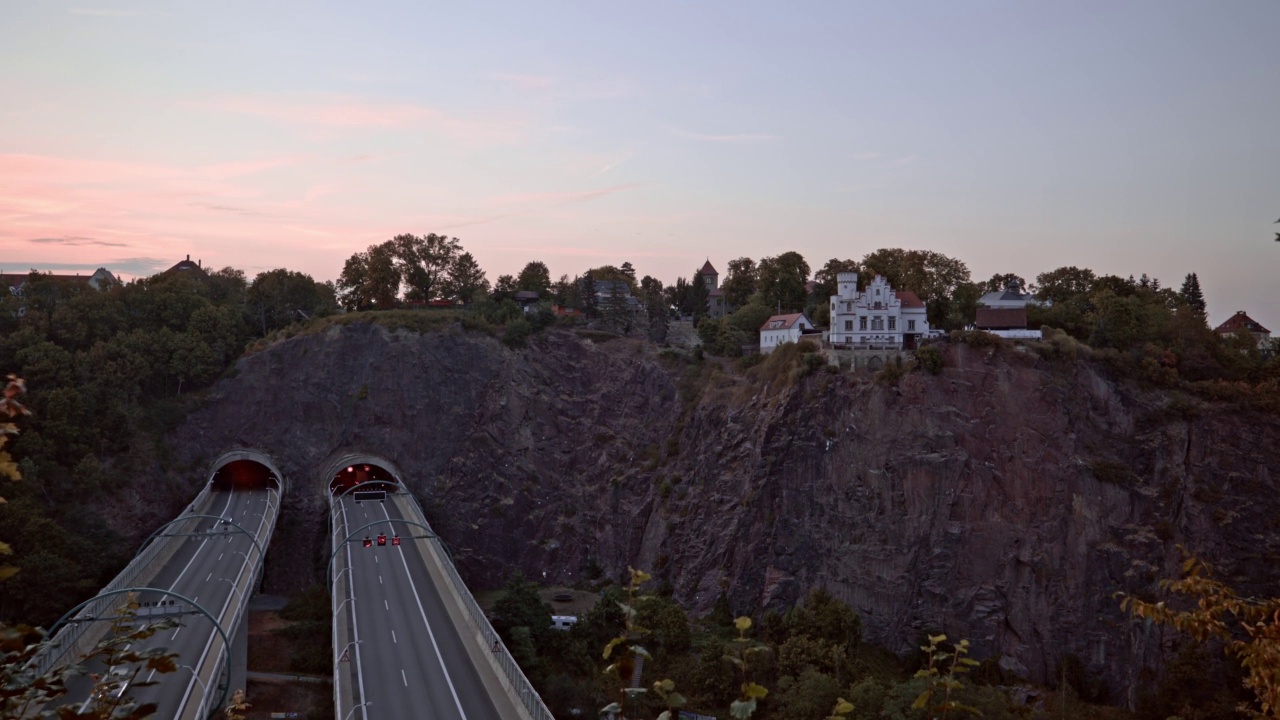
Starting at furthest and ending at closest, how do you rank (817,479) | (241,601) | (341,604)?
(817,479)
(341,604)
(241,601)

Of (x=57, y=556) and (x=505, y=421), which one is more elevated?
(x=505, y=421)

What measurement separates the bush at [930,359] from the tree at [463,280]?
5039cm

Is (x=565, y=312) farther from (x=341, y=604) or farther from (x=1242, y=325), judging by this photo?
(x=1242, y=325)

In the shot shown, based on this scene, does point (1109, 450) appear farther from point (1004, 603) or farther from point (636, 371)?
point (636, 371)

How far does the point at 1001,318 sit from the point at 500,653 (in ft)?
147

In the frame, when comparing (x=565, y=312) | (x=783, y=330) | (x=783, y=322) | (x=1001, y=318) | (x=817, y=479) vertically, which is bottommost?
(x=817, y=479)

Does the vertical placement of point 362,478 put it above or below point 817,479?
below

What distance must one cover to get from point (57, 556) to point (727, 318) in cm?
5471

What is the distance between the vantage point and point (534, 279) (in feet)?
322

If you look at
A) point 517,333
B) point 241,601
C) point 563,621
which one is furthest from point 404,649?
point 517,333

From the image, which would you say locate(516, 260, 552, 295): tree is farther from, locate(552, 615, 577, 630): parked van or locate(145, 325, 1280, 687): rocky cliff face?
locate(552, 615, 577, 630): parked van

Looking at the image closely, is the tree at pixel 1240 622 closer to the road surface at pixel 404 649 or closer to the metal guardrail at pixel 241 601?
the road surface at pixel 404 649

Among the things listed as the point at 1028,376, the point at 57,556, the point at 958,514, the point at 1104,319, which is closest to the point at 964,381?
the point at 1028,376

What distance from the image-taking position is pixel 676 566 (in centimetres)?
6375
